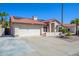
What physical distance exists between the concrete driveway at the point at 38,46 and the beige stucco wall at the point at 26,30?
19 cm

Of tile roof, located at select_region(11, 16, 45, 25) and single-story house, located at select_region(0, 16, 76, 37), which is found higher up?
tile roof, located at select_region(11, 16, 45, 25)

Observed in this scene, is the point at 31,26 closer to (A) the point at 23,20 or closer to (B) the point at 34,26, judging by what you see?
(B) the point at 34,26

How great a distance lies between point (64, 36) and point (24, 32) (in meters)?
1.18

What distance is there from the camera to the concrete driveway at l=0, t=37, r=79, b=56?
5664 millimetres

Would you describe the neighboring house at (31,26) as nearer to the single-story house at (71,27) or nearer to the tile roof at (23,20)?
the tile roof at (23,20)

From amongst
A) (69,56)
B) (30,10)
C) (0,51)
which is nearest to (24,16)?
(30,10)

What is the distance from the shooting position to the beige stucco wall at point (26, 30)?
6.16 meters

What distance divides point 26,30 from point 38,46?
64 cm

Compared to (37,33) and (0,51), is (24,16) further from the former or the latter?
(0,51)

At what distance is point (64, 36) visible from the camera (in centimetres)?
609

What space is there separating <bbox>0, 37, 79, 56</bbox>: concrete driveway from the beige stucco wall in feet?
0.62

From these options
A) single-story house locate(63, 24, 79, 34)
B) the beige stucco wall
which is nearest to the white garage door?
the beige stucco wall

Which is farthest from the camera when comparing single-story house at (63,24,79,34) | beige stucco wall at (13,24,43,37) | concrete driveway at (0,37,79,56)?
beige stucco wall at (13,24,43,37)

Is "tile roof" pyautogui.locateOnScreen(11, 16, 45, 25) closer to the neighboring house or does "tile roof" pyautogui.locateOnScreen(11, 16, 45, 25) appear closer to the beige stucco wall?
the neighboring house
